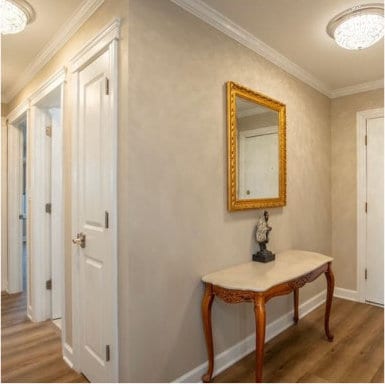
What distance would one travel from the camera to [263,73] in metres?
2.52

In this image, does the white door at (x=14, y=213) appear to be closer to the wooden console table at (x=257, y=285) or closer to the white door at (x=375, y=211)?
the wooden console table at (x=257, y=285)

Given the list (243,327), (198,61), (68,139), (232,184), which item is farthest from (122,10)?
(243,327)

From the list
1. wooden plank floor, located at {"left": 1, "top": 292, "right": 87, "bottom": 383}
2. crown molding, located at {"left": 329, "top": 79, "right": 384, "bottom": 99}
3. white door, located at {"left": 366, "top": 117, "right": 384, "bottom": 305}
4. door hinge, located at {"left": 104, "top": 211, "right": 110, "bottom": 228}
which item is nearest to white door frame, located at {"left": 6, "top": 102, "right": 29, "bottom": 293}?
wooden plank floor, located at {"left": 1, "top": 292, "right": 87, "bottom": 383}

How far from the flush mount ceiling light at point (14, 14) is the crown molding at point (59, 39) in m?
0.24

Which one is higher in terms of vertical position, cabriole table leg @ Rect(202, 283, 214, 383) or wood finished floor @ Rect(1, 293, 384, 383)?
cabriole table leg @ Rect(202, 283, 214, 383)

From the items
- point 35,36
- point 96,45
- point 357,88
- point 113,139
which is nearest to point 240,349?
point 113,139

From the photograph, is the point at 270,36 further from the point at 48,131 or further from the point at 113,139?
the point at 48,131

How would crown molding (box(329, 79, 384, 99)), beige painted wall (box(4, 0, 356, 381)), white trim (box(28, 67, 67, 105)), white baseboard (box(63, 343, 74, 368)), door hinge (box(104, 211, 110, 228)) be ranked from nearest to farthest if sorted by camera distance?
1. beige painted wall (box(4, 0, 356, 381))
2. door hinge (box(104, 211, 110, 228))
3. white baseboard (box(63, 343, 74, 368))
4. white trim (box(28, 67, 67, 105))
5. crown molding (box(329, 79, 384, 99))

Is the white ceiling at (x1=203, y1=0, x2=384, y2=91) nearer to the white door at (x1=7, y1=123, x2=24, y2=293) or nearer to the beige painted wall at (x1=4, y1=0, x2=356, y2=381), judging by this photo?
the beige painted wall at (x1=4, y1=0, x2=356, y2=381)

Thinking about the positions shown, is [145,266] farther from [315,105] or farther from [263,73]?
[315,105]

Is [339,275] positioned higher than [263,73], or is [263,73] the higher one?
[263,73]

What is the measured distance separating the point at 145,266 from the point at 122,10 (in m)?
1.41

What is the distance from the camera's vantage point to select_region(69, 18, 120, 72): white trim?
1.64 meters

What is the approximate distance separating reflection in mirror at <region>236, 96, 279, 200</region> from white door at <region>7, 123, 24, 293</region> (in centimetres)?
292
